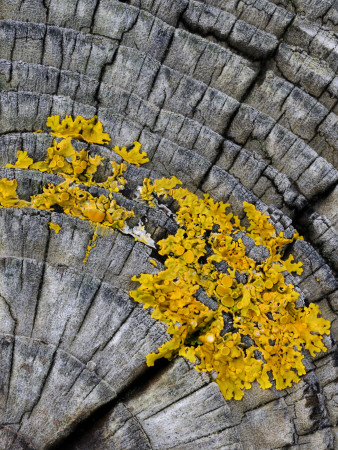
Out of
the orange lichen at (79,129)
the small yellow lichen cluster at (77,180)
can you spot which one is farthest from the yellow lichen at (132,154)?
the orange lichen at (79,129)

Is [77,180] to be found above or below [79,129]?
below

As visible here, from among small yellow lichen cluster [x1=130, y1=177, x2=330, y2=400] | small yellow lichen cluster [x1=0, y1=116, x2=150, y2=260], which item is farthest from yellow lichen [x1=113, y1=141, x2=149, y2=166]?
small yellow lichen cluster [x1=130, y1=177, x2=330, y2=400]

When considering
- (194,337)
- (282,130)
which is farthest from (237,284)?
(282,130)

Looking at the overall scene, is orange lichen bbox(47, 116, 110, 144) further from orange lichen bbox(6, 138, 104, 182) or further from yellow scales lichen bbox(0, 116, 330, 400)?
orange lichen bbox(6, 138, 104, 182)

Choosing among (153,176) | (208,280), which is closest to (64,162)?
(153,176)

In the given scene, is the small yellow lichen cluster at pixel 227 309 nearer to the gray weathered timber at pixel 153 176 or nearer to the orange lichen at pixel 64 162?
the gray weathered timber at pixel 153 176

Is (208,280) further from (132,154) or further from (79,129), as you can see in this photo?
(79,129)
